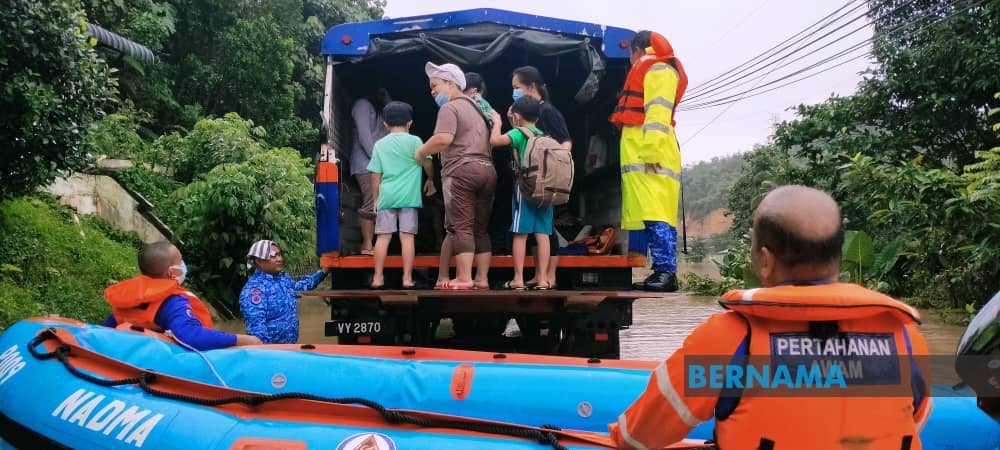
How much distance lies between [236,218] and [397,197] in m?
4.75

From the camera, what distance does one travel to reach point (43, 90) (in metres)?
5.51

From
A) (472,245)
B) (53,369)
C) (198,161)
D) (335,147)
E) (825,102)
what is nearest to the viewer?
(53,369)

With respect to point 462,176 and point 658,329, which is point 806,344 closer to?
point 462,176

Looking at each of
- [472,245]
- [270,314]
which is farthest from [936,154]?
[270,314]

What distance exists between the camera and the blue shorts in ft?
15.1

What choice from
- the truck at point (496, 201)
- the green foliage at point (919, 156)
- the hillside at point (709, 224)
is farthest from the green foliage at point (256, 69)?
the hillside at point (709, 224)

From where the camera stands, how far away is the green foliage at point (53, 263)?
6.43 m

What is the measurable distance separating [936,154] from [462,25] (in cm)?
987

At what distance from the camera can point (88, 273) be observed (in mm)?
7473

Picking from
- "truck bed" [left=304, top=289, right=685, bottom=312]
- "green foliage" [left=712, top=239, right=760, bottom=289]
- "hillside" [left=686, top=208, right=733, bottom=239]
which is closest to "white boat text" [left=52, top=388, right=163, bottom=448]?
"truck bed" [left=304, top=289, right=685, bottom=312]

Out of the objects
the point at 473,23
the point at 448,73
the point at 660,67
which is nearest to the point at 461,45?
the point at 473,23

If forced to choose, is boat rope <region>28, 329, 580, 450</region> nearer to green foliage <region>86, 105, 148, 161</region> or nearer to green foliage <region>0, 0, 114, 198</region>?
green foliage <region>0, 0, 114, 198</region>

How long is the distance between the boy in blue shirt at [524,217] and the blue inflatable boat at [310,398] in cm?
141

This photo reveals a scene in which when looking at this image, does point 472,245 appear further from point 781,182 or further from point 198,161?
point 781,182
